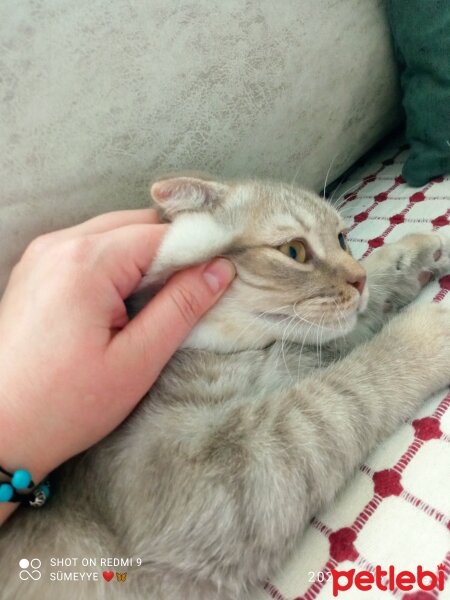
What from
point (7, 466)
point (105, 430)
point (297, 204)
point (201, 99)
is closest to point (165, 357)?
point (105, 430)

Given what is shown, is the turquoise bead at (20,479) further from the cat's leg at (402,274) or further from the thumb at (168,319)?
the cat's leg at (402,274)

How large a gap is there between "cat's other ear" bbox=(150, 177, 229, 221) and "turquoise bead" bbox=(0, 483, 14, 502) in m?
0.51

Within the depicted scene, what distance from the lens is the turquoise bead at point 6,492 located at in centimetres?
71

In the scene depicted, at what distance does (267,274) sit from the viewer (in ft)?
2.94

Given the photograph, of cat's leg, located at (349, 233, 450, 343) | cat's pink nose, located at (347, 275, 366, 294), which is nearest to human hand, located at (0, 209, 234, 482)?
cat's pink nose, located at (347, 275, 366, 294)

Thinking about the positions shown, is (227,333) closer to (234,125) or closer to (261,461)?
(261,461)

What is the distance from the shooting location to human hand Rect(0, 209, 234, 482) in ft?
2.36

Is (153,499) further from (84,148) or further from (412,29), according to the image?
(412,29)

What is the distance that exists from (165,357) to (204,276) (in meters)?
0.15

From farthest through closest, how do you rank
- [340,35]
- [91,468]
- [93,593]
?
[340,35] < [91,468] < [93,593]

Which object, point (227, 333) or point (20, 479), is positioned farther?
point (227, 333)

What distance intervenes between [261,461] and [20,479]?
0.35 meters

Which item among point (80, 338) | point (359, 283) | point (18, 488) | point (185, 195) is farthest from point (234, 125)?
point (18, 488)

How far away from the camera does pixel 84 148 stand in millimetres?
957
